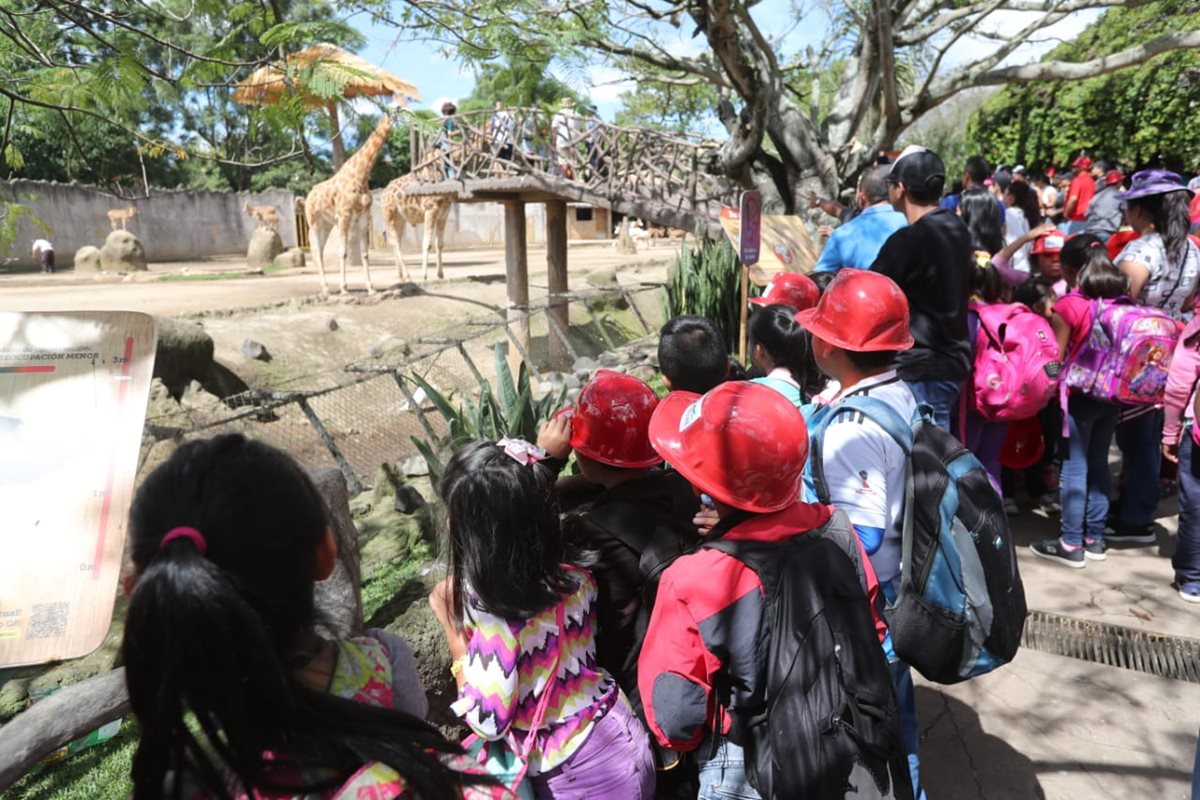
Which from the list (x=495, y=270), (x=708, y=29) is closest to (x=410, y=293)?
(x=495, y=270)

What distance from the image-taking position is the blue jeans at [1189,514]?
10.4 feet

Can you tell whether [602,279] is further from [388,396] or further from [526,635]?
[526,635]

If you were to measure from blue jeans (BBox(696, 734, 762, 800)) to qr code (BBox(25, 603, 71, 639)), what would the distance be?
130 cm

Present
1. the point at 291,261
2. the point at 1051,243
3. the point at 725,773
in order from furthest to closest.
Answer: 1. the point at 291,261
2. the point at 1051,243
3. the point at 725,773

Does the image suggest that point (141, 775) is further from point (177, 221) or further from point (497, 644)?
point (177, 221)

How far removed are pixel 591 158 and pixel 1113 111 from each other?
30.6ft

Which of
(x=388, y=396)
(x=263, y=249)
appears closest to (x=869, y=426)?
(x=388, y=396)

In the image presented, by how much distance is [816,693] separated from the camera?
133 centimetres

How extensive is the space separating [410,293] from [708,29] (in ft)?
23.4

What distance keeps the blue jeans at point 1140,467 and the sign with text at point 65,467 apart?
408 centimetres

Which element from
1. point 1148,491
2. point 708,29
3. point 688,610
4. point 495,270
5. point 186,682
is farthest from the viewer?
point 495,270

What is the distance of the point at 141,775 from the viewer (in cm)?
92

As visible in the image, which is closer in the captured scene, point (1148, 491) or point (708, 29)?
point (1148, 491)

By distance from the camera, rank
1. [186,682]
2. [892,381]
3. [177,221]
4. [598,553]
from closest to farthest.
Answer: [186,682]
[598,553]
[892,381]
[177,221]
